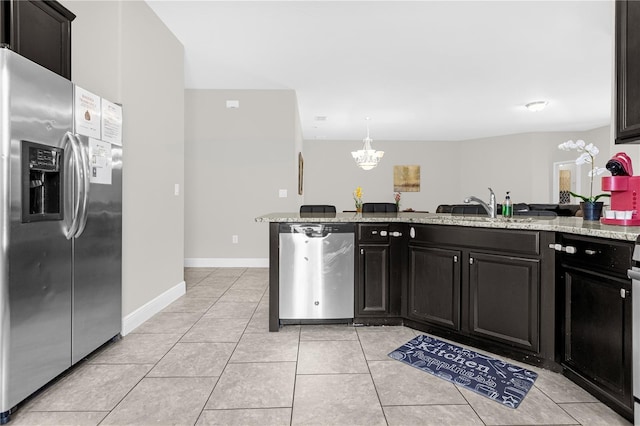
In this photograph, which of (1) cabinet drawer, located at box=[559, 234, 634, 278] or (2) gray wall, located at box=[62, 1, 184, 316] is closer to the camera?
(1) cabinet drawer, located at box=[559, 234, 634, 278]

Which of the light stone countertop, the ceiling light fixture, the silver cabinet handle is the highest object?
the ceiling light fixture

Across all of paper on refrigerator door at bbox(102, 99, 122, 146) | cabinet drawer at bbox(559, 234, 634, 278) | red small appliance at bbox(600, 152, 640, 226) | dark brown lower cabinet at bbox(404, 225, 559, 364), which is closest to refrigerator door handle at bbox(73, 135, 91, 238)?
paper on refrigerator door at bbox(102, 99, 122, 146)

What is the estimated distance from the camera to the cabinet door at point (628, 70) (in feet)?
5.85

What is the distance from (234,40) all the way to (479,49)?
2.72m

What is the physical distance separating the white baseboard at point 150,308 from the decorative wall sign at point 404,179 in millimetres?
7082

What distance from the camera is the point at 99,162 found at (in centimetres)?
221

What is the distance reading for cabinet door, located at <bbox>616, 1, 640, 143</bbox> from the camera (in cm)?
178

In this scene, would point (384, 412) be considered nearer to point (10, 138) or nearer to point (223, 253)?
point (10, 138)

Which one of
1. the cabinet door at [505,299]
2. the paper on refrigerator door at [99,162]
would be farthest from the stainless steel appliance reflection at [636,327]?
the paper on refrigerator door at [99,162]

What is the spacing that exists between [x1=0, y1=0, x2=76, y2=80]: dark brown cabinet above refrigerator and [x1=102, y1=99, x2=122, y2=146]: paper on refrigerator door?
0.89ft

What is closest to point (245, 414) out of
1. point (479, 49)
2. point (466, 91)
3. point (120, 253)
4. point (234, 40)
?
point (120, 253)

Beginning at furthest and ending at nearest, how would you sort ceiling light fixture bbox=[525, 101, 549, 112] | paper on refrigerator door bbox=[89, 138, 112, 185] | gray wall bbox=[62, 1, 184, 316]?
1. ceiling light fixture bbox=[525, 101, 549, 112]
2. gray wall bbox=[62, 1, 184, 316]
3. paper on refrigerator door bbox=[89, 138, 112, 185]

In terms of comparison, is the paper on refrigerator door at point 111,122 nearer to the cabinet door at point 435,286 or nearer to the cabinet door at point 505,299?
the cabinet door at point 435,286

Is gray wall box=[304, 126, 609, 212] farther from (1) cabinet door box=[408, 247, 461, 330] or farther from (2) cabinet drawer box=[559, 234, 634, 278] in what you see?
(2) cabinet drawer box=[559, 234, 634, 278]
